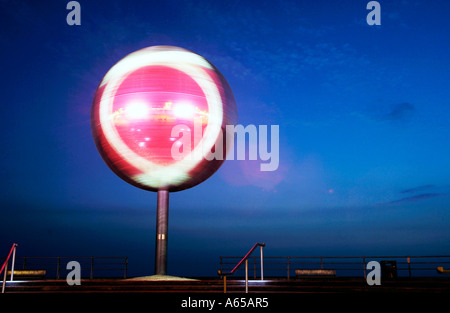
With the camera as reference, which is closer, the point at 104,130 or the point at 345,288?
the point at 345,288

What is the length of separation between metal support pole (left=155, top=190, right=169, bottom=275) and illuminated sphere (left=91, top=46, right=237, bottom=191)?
0.71 meters

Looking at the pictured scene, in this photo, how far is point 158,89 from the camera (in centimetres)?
1931

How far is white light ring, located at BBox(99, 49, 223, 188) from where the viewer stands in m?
19.9

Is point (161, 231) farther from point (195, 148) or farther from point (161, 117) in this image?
point (161, 117)

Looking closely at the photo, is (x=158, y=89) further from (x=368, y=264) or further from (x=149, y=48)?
(x=368, y=264)

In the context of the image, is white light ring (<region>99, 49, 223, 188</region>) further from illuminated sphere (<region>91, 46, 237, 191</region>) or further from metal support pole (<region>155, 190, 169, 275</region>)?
metal support pole (<region>155, 190, 169, 275</region>)

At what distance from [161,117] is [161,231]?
575 centimetres

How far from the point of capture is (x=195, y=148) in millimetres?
19828

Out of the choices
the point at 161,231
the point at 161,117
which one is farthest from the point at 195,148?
the point at 161,231

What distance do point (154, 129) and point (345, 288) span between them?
1031 cm

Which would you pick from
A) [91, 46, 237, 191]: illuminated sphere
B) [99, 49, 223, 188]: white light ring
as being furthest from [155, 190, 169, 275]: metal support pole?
[99, 49, 223, 188]: white light ring

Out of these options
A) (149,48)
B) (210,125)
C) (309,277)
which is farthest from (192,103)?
(309,277)

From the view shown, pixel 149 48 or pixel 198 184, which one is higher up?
pixel 149 48
